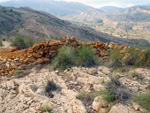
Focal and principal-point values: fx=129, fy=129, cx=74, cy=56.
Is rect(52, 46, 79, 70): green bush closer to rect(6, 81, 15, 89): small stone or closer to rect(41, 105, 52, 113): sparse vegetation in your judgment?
rect(6, 81, 15, 89): small stone

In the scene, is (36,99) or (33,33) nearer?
(36,99)

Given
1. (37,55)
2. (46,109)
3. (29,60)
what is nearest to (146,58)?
(46,109)

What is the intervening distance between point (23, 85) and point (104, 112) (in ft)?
9.70

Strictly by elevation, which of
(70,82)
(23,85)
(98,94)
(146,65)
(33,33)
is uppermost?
(146,65)

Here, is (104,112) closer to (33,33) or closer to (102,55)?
(102,55)

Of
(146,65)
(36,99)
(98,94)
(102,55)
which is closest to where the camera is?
(98,94)

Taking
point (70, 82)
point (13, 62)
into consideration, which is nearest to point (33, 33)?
point (13, 62)

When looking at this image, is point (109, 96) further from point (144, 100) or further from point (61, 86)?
point (61, 86)

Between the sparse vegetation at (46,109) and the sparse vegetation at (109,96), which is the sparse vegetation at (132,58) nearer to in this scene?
the sparse vegetation at (109,96)

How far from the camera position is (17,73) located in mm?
5543

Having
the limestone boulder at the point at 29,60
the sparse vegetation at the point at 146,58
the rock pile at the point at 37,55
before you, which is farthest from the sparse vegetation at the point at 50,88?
the sparse vegetation at the point at 146,58

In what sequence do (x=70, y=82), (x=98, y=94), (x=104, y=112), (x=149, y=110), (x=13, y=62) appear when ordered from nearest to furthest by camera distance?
1. (x=149, y=110)
2. (x=104, y=112)
3. (x=98, y=94)
4. (x=70, y=82)
5. (x=13, y=62)

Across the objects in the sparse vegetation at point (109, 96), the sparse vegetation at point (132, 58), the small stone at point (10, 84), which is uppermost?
the sparse vegetation at point (132, 58)

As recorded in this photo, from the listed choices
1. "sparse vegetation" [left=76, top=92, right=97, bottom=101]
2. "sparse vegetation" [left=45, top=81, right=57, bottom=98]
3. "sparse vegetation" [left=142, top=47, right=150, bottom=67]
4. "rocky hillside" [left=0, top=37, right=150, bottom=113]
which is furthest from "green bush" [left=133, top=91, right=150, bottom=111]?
"sparse vegetation" [left=142, top=47, right=150, bottom=67]
